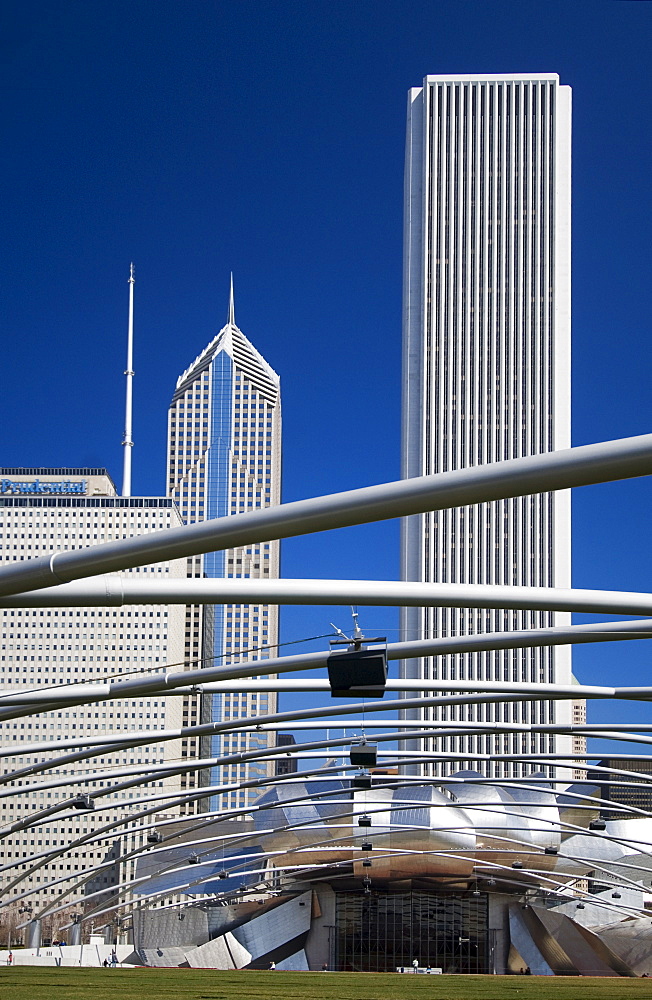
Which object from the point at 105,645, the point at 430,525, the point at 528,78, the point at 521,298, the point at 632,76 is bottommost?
the point at 105,645

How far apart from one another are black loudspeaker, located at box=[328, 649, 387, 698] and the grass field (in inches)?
402

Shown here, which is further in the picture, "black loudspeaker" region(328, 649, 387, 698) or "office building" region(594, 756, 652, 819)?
"office building" region(594, 756, 652, 819)

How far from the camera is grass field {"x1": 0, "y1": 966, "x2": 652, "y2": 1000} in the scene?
77.6 feet

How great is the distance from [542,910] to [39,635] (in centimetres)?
8973

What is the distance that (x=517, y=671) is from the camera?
118 metres

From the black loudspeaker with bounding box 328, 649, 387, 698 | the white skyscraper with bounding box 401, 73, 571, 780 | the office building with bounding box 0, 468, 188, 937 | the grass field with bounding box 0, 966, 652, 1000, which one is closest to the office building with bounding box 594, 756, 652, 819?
the grass field with bounding box 0, 966, 652, 1000

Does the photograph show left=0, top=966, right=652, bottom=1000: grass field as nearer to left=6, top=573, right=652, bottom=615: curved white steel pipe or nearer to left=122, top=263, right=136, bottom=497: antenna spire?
left=6, top=573, right=652, bottom=615: curved white steel pipe

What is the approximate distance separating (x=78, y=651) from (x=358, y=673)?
123m

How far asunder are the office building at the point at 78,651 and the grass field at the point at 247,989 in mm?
57315

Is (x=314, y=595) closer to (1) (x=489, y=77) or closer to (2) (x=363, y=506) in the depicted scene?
(2) (x=363, y=506)

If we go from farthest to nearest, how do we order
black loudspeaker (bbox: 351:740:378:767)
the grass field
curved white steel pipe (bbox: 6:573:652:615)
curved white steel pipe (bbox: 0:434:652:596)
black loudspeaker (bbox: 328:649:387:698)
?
black loudspeaker (bbox: 351:740:378:767) < the grass field < black loudspeaker (bbox: 328:649:387:698) < curved white steel pipe (bbox: 6:573:652:615) < curved white steel pipe (bbox: 0:434:652:596)

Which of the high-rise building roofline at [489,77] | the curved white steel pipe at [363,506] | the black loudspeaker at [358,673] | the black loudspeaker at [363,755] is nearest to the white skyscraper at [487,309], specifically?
the high-rise building roofline at [489,77]

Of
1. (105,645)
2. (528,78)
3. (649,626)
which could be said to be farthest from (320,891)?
(528,78)

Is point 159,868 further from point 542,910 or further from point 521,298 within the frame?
point 521,298
